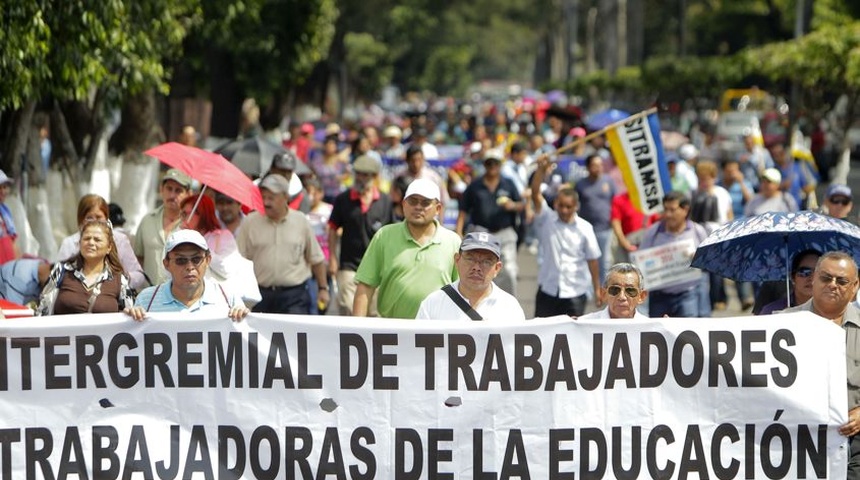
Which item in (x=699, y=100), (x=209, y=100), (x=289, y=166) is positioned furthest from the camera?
(x=699, y=100)

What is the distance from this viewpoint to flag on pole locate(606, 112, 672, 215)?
13750 mm

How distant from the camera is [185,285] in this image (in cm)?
714

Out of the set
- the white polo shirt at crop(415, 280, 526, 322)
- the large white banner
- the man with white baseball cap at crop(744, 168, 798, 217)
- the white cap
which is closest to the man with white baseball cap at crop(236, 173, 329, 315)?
the white polo shirt at crop(415, 280, 526, 322)

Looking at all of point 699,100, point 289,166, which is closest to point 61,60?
point 289,166

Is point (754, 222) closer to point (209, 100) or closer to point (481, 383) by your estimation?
point (481, 383)

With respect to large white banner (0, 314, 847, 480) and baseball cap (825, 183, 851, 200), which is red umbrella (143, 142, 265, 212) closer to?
large white banner (0, 314, 847, 480)

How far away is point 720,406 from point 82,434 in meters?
2.57

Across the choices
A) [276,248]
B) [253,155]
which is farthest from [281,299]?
[253,155]

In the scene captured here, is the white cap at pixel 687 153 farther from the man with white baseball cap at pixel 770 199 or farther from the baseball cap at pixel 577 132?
the man with white baseball cap at pixel 770 199

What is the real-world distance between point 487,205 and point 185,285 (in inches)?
269

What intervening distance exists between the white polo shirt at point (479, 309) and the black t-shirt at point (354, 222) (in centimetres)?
428

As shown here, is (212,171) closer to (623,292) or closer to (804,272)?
(623,292)

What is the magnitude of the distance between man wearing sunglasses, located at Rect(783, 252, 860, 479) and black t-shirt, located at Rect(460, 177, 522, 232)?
6854 mm

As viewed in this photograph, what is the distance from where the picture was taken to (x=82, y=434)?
6.77 meters
